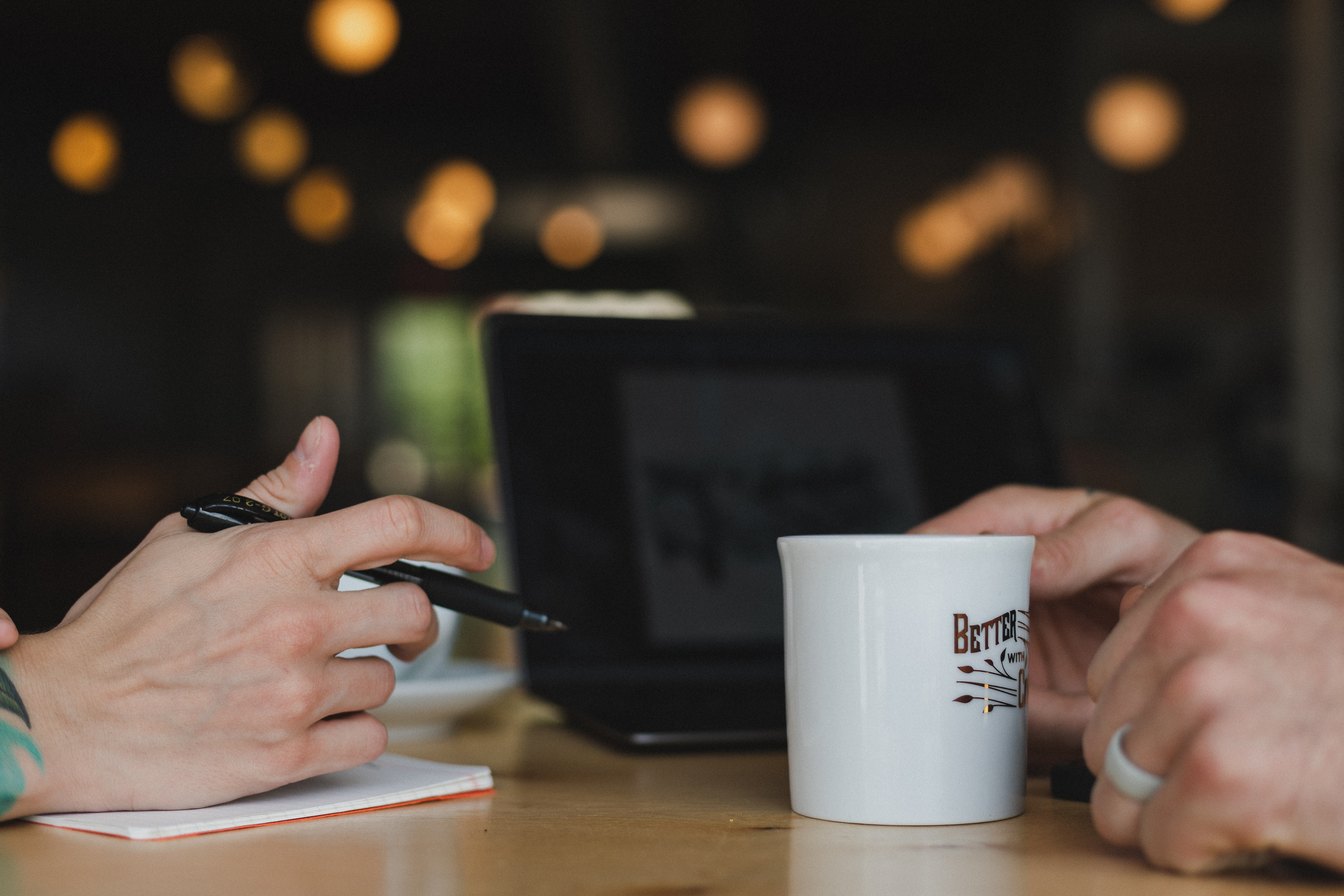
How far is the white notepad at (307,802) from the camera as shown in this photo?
0.55 meters

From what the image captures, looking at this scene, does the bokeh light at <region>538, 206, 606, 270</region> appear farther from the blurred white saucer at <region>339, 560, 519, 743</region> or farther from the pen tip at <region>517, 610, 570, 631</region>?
the pen tip at <region>517, 610, 570, 631</region>

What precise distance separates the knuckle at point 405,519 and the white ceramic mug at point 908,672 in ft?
0.60

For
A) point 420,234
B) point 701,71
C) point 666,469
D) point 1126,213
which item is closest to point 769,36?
point 701,71

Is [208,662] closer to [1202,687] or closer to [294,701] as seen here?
[294,701]

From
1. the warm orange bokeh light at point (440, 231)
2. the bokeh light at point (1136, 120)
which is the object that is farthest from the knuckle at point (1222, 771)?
the warm orange bokeh light at point (440, 231)

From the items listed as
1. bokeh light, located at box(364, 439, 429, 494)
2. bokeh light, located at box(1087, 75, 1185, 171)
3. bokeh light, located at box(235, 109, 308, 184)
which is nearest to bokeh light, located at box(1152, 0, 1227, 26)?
bokeh light, located at box(1087, 75, 1185, 171)

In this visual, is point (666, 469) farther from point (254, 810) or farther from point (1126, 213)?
point (1126, 213)

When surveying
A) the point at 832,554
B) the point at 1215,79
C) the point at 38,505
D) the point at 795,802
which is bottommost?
the point at 38,505

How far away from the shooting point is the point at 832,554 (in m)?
0.53

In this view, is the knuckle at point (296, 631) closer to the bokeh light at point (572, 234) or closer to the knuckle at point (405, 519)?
the knuckle at point (405, 519)

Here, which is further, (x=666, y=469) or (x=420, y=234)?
(x=420, y=234)

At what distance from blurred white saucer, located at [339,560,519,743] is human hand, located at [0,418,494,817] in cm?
12

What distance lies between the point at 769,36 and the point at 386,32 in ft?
9.18

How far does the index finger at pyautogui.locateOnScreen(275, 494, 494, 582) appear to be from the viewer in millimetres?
590
